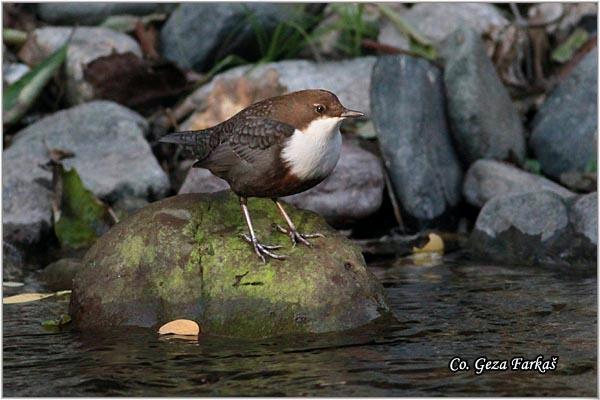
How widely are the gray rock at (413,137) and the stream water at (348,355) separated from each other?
211 cm

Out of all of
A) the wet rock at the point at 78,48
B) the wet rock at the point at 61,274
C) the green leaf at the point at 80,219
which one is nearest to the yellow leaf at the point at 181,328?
the wet rock at the point at 61,274

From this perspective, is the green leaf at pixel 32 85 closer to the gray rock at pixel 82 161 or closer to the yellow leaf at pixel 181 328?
the gray rock at pixel 82 161

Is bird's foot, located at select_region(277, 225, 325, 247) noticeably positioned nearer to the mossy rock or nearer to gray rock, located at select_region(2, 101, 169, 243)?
the mossy rock

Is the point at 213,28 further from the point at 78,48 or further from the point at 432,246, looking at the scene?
the point at 432,246

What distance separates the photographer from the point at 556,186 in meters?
8.34

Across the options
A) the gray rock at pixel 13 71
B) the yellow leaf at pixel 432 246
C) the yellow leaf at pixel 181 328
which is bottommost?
the yellow leaf at pixel 432 246

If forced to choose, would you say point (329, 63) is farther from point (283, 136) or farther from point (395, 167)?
point (283, 136)

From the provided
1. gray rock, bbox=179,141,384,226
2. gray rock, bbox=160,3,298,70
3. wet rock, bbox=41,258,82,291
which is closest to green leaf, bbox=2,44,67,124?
gray rock, bbox=160,3,298,70

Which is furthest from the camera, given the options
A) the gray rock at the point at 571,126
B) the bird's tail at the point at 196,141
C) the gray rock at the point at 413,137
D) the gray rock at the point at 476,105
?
the gray rock at the point at 571,126

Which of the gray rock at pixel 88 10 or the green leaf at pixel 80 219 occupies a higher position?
the gray rock at pixel 88 10

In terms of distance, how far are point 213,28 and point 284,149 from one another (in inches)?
182

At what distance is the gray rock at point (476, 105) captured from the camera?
855 cm

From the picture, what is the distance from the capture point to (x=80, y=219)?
307 inches

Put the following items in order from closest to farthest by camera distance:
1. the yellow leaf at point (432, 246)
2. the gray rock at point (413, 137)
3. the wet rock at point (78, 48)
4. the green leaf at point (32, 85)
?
1. the yellow leaf at point (432, 246)
2. the gray rock at point (413, 137)
3. the green leaf at point (32, 85)
4. the wet rock at point (78, 48)
